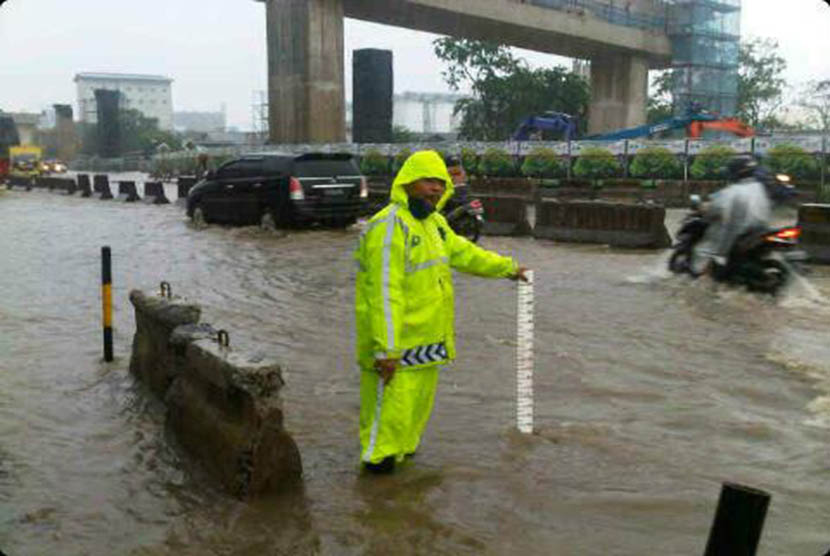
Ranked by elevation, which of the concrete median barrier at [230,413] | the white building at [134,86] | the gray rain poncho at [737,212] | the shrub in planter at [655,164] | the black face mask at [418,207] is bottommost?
the concrete median barrier at [230,413]

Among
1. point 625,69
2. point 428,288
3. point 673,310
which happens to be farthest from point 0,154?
point 625,69

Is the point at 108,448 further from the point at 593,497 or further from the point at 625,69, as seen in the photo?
the point at 625,69

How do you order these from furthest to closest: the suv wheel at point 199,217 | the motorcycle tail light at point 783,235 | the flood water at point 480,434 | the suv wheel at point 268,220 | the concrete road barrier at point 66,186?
the concrete road barrier at point 66,186, the suv wheel at point 199,217, the suv wheel at point 268,220, the motorcycle tail light at point 783,235, the flood water at point 480,434

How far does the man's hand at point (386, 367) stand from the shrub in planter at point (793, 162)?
22088 millimetres

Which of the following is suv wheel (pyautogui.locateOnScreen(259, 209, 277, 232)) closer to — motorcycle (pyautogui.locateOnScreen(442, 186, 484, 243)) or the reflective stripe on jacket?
motorcycle (pyautogui.locateOnScreen(442, 186, 484, 243))

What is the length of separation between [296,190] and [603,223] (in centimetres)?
614

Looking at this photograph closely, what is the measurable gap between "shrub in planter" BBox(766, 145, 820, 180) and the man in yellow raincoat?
71.2 ft

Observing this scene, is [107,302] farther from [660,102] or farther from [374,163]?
[660,102]

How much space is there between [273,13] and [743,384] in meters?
38.5

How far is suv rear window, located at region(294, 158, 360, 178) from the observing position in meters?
16.2

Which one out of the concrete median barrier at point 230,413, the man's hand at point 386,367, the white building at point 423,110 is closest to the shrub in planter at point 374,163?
the concrete median barrier at point 230,413

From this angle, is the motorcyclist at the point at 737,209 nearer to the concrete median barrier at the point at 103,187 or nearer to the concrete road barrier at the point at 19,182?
the concrete median barrier at the point at 103,187

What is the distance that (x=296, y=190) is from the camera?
633 inches

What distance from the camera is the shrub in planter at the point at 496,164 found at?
30.9 metres
